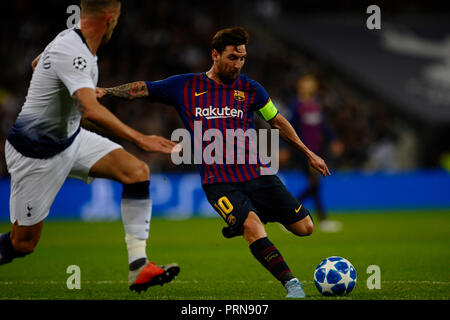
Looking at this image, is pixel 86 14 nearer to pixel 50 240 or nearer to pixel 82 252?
pixel 82 252

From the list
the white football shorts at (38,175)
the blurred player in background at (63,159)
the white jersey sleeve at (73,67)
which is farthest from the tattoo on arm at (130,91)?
the white jersey sleeve at (73,67)

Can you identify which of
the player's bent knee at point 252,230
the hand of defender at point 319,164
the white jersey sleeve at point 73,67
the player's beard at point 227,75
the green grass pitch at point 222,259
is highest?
the white jersey sleeve at point 73,67

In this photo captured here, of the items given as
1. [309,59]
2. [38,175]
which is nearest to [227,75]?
[38,175]

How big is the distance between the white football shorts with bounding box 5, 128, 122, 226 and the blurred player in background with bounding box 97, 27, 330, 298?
555 mm

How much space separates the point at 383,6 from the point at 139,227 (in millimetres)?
21558

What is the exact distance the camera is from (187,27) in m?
22.3

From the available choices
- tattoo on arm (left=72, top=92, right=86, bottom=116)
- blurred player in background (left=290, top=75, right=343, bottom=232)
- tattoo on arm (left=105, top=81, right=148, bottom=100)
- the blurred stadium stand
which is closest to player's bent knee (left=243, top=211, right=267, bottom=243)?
tattoo on arm (left=105, top=81, right=148, bottom=100)

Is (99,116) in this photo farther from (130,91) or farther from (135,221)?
(130,91)

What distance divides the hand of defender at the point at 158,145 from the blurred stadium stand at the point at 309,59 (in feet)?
39.5

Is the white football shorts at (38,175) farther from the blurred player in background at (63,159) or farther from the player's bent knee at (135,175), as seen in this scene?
the player's bent knee at (135,175)

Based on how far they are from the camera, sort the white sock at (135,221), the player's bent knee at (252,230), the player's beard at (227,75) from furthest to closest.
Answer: the player's beard at (227,75), the player's bent knee at (252,230), the white sock at (135,221)

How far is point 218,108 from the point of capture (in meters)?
6.20

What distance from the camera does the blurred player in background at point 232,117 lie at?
611 centimetres
